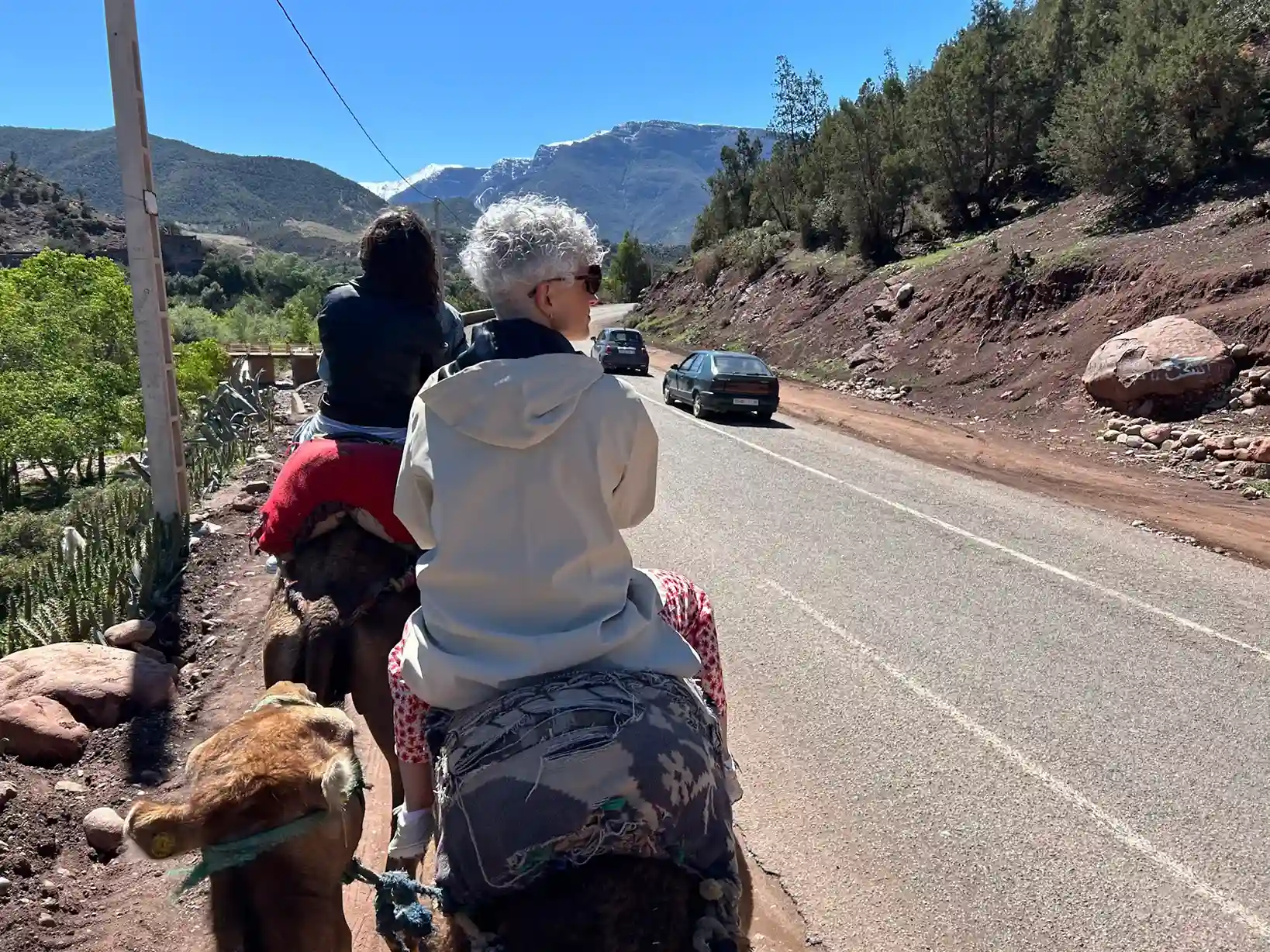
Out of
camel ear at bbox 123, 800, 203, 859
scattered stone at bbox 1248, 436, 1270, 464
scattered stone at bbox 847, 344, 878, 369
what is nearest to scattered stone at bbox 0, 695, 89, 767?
camel ear at bbox 123, 800, 203, 859

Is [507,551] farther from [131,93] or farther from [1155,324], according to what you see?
[1155,324]

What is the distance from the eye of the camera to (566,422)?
85.3 inches

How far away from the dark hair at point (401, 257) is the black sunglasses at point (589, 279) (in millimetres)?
1915

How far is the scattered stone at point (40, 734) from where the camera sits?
491cm

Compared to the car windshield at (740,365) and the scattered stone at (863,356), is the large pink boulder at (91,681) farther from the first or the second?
the scattered stone at (863,356)

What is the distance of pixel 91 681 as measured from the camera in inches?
218

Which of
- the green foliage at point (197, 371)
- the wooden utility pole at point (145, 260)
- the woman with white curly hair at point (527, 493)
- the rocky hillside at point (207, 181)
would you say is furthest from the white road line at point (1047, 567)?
the rocky hillside at point (207, 181)

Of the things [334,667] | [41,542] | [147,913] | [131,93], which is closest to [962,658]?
[334,667]

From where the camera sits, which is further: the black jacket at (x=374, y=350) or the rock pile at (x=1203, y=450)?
the rock pile at (x=1203, y=450)

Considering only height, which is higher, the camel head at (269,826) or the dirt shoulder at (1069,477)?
the camel head at (269,826)

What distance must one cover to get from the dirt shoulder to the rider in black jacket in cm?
877

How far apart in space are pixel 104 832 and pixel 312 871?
8.33 ft

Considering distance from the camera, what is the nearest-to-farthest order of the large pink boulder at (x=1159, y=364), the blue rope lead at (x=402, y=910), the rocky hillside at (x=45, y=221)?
the blue rope lead at (x=402, y=910) → the large pink boulder at (x=1159, y=364) → the rocky hillside at (x=45, y=221)

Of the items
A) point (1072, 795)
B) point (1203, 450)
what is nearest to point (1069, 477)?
point (1203, 450)
